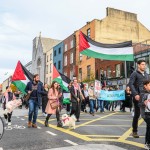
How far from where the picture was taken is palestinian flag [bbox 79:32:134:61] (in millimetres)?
13398

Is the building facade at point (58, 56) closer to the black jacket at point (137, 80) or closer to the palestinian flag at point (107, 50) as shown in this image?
the palestinian flag at point (107, 50)

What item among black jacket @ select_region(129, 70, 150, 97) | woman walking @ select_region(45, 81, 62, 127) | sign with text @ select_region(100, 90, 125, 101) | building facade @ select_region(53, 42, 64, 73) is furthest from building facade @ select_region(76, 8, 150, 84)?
black jacket @ select_region(129, 70, 150, 97)

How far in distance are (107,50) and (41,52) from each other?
171 feet

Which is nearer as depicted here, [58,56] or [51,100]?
[51,100]

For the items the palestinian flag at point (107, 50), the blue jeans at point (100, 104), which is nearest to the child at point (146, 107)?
the palestinian flag at point (107, 50)

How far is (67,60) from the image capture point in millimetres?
51656

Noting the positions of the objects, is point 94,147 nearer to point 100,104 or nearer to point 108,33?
point 100,104

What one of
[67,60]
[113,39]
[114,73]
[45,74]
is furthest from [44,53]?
[114,73]

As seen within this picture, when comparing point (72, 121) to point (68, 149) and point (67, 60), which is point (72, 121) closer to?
point (68, 149)

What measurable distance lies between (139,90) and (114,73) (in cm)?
3128

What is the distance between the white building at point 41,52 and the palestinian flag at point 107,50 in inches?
1939

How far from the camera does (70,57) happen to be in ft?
165

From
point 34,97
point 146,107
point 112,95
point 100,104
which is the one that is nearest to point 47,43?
point 112,95

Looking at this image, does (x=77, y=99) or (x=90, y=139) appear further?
(x=77, y=99)
